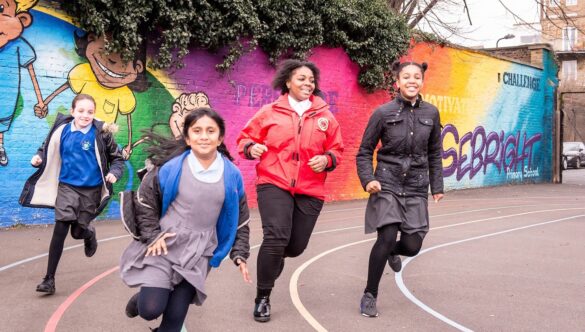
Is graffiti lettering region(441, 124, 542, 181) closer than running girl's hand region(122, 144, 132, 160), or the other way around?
running girl's hand region(122, 144, 132, 160)

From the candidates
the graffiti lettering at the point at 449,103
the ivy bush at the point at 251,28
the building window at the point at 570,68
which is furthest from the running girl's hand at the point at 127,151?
the building window at the point at 570,68

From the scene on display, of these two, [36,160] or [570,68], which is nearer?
[36,160]

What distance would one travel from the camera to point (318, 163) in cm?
490

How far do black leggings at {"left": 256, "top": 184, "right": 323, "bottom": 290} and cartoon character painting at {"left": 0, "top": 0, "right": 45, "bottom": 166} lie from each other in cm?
615

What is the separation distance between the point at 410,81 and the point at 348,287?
2.22 m

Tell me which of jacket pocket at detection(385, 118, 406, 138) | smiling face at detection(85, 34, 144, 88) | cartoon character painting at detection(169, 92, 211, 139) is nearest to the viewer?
jacket pocket at detection(385, 118, 406, 138)

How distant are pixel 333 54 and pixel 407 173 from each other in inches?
394

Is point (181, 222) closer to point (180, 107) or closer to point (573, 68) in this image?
point (180, 107)

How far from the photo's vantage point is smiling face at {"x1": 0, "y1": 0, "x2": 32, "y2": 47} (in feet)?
30.8

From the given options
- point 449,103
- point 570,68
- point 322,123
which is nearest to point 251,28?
point 322,123

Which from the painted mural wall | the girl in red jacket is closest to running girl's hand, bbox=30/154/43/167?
the girl in red jacket

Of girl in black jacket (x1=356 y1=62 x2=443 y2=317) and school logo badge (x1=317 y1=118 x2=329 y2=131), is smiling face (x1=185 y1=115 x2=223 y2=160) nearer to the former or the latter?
school logo badge (x1=317 y1=118 x2=329 y2=131)

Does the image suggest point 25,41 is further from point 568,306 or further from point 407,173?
point 568,306

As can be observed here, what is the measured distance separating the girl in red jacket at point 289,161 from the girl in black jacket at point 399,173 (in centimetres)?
42
